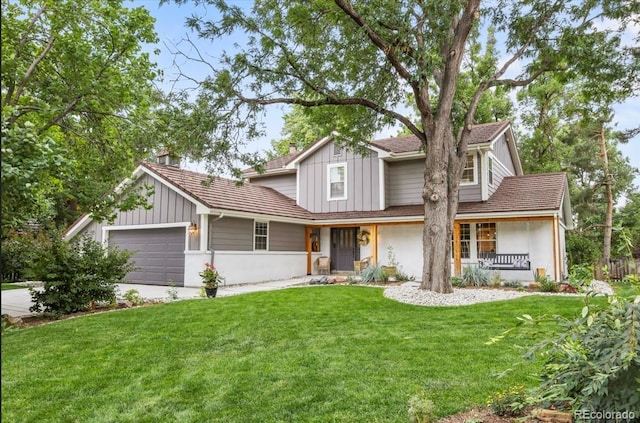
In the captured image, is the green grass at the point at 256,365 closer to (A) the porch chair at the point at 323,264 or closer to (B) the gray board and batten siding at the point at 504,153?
(A) the porch chair at the point at 323,264

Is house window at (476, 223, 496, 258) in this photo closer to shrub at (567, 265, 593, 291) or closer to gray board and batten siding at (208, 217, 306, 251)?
gray board and batten siding at (208, 217, 306, 251)

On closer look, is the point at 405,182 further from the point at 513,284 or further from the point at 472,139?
the point at 513,284

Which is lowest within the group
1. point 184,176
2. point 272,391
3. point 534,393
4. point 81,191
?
point 272,391

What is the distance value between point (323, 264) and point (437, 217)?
805cm

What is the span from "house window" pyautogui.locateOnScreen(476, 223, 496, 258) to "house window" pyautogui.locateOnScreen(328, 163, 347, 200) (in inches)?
221

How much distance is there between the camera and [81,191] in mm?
7762

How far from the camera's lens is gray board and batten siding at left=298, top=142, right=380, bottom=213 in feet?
54.6

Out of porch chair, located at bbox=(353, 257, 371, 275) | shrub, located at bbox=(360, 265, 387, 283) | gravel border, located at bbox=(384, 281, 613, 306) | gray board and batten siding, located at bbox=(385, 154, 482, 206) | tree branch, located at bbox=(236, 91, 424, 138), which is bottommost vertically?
gravel border, located at bbox=(384, 281, 613, 306)

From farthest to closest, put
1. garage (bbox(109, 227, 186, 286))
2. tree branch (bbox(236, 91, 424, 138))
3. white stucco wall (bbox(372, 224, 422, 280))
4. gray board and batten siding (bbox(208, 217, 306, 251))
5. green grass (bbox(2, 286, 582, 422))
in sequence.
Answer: white stucco wall (bbox(372, 224, 422, 280)) → garage (bbox(109, 227, 186, 286)) → gray board and batten siding (bbox(208, 217, 306, 251)) → tree branch (bbox(236, 91, 424, 138)) → green grass (bbox(2, 286, 582, 422))

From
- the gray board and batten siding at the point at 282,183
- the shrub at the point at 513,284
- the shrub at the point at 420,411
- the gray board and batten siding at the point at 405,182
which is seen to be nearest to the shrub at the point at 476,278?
the shrub at the point at 513,284

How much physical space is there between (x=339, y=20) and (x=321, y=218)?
8.37 meters

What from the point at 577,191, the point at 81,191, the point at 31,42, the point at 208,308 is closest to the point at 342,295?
the point at 208,308

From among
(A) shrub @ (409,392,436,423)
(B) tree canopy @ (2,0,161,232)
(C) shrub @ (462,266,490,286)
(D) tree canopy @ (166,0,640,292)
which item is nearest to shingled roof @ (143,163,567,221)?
(C) shrub @ (462,266,490,286)

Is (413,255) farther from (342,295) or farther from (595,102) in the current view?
(595,102)
